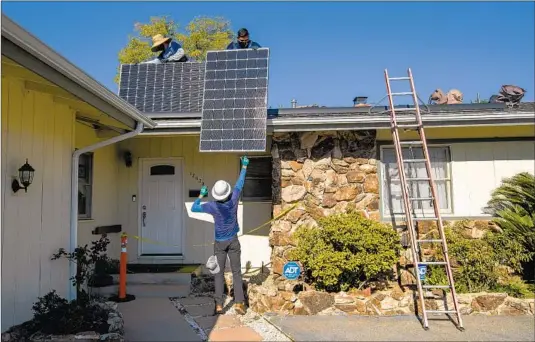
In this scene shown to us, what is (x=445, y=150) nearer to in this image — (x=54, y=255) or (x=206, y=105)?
(x=206, y=105)

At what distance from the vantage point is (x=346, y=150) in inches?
337

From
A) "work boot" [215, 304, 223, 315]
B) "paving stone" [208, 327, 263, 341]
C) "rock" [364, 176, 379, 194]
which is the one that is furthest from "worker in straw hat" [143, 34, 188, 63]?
"paving stone" [208, 327, 263, 341]

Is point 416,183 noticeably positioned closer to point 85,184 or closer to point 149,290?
point 149,290

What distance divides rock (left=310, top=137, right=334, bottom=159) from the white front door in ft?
10.7

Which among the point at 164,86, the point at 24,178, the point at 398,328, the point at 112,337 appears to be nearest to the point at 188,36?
the point at 164,86

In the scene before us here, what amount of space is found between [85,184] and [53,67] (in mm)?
4751

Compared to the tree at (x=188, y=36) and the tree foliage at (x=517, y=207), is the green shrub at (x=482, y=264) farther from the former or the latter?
the tree at (x=188, y=36)

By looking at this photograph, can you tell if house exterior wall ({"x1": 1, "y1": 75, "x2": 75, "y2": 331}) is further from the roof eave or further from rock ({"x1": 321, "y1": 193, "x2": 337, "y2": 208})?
rock ({"x1": 321, "y1": 193, "x2": 337, "y2": 208})

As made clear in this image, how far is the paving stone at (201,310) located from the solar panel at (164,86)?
357 centimetres

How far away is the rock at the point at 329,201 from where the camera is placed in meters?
8.40

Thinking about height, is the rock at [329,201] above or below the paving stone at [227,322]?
above

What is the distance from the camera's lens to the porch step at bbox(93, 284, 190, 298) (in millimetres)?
8180

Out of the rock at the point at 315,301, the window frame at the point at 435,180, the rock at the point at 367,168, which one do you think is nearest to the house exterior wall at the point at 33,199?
the rock at the point at 315,301

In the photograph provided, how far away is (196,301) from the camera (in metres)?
7.84
